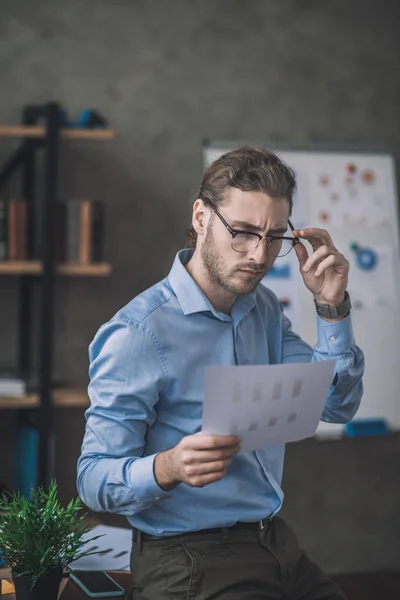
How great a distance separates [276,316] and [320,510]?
2086 millimetres

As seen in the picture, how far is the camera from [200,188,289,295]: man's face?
4.79 feet

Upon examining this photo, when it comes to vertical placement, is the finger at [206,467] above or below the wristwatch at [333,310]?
below

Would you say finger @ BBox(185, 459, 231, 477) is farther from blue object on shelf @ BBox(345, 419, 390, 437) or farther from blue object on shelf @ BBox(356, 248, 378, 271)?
blue object on shelf @ BBox(356, 248, 378, 271)

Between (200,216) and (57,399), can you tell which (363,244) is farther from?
(200,216)

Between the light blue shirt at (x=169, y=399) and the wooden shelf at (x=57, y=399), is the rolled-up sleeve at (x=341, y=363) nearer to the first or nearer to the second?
the light blue shirt at (x=169, y=399)

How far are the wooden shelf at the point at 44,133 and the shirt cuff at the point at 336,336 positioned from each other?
168 cm

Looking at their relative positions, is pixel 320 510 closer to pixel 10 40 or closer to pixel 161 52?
pixel 161 52

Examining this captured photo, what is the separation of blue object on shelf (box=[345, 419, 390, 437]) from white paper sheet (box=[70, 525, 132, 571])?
1.73m

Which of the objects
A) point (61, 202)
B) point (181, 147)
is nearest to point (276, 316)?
point (61, 202)

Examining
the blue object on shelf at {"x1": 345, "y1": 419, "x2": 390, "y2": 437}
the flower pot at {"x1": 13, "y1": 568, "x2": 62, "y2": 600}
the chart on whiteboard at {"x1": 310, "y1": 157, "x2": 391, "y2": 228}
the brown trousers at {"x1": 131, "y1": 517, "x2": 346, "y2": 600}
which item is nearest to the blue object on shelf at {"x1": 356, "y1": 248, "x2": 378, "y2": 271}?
the chart on whiteboard at {"x1": 310, "y1": 157, "x2": 391, "y2": 228}

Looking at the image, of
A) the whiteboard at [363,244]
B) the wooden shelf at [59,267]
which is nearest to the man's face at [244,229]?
the wooden shelf at [59,267]

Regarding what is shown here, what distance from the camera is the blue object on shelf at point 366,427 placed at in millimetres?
3297

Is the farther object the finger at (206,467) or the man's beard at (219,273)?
the man's beard at (219,273)

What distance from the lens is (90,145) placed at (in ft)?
11.0
